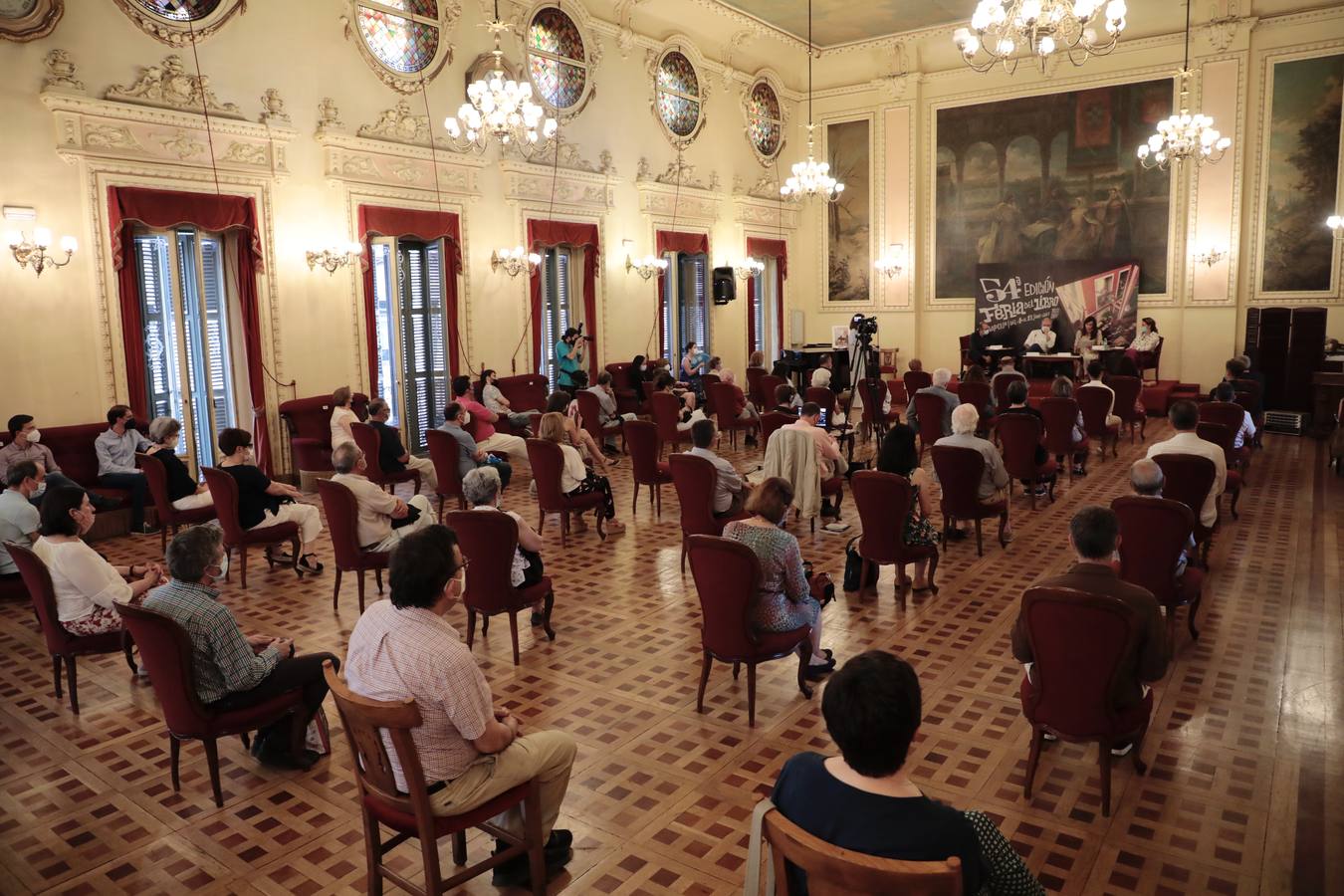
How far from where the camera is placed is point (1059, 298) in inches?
705

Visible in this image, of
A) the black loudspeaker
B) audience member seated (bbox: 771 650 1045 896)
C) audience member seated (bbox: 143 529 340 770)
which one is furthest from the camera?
the black loudspeaker

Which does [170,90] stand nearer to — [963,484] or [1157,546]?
[963,484]

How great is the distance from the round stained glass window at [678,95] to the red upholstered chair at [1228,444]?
1107 centimetres

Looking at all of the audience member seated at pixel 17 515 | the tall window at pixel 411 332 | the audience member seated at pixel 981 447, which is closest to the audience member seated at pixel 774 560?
the audience member seated at pixel 981 447

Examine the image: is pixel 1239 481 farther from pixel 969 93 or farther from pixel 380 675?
pixel 969 93

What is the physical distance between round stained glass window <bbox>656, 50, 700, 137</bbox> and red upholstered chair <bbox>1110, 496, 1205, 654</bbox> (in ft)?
42.9

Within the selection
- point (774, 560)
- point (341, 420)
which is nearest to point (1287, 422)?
point (774, 560)

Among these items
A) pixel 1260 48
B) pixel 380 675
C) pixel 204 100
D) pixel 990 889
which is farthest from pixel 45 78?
pixel 1260 48

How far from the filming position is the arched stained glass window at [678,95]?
1655 centimetres

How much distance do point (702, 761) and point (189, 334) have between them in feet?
27.5

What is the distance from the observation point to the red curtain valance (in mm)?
9133

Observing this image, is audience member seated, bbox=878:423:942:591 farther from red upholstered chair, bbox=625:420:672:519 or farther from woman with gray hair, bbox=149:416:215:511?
woman with gray hair, bbox=149:416:215:511

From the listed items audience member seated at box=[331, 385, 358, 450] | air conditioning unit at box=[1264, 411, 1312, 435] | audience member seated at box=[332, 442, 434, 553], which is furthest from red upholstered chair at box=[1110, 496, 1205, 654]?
air conditioning unit at box=[1264, 411, 1312, 435]

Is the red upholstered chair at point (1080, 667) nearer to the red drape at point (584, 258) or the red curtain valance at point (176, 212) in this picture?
the red curtain valance at point (176, 212)
